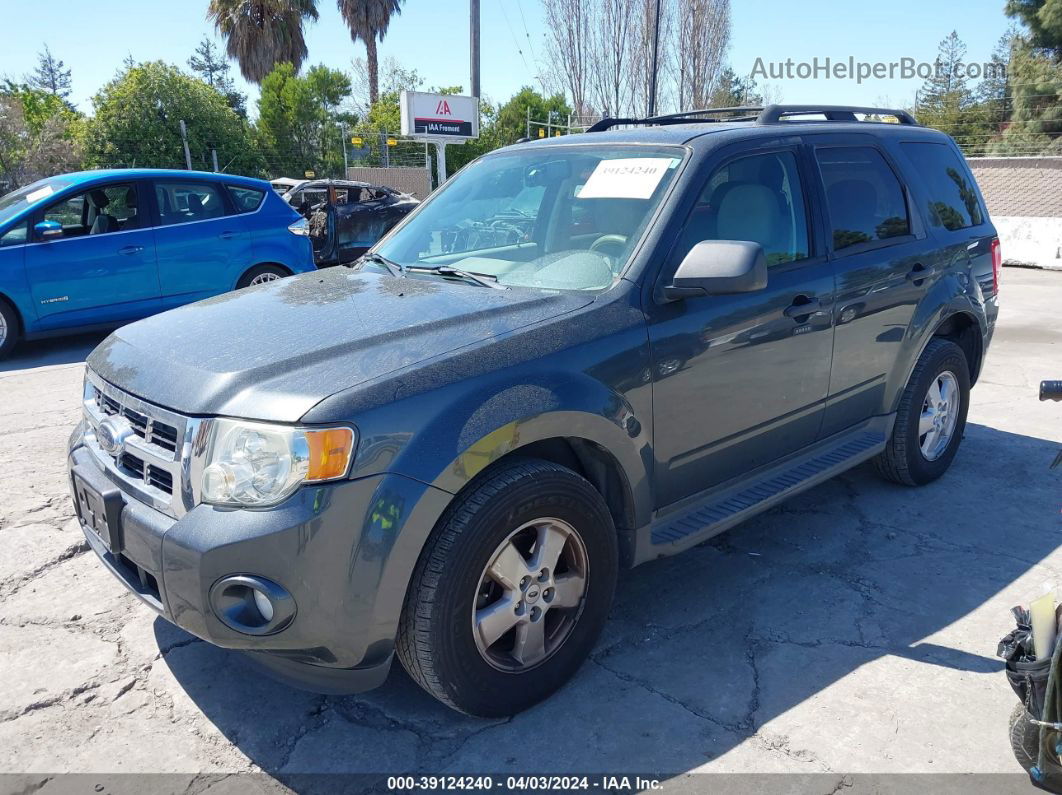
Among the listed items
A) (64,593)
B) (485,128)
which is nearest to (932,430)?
(64,593)

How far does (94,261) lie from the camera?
7.77m

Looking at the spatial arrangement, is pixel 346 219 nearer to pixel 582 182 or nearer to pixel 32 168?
pixel 582 182

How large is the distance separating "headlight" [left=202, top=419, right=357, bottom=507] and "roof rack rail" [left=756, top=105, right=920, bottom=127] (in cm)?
268

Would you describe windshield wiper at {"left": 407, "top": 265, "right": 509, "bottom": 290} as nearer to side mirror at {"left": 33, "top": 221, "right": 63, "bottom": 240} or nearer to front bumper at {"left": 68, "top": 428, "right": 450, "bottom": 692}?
front bumper at {"left": 68, "top": 428, "right": 450, "bottom": 692}

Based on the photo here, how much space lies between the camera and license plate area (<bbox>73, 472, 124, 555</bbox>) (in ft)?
8.39

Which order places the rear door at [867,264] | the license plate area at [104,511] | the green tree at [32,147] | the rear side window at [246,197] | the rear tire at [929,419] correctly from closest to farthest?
the license plate area at [104,511] → the rear door at [867,264] → the rear tire at [929,419] → the rear side window at [246,197] → the green tree at [32,147]

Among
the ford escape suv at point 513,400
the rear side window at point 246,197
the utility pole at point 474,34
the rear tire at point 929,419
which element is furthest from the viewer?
the utility pole at point 474,34

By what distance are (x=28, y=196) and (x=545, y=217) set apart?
6467mm

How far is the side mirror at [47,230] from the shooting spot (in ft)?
24.8

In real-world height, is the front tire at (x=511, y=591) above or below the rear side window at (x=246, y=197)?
below

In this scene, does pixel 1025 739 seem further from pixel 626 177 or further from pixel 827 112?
pixel 827 112

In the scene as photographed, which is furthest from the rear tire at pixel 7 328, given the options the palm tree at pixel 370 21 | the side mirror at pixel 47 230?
the palm tree at pixel 370 21

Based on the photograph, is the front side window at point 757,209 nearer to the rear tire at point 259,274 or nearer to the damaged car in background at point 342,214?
the rear tire at point 259,274

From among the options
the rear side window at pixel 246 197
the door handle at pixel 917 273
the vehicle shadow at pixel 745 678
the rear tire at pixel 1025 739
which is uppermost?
the rear side window at pixel 246 197
